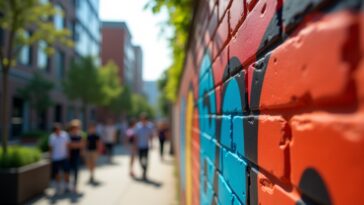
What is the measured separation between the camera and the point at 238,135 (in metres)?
1.76

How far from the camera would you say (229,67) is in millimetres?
2012

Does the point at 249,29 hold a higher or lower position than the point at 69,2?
lower

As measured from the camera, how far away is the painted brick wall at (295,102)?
0.74 metres

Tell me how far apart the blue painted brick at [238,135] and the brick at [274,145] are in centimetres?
30

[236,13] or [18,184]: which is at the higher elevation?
[236,13]

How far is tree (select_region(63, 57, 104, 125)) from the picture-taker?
105 feet

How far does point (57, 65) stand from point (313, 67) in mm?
40744

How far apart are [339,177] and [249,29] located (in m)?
0.87

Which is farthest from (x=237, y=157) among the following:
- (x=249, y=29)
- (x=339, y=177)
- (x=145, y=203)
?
(x=145, y=203)

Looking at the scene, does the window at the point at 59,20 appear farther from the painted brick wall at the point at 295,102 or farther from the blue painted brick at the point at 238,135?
the painted brick wall at the point at 295,102

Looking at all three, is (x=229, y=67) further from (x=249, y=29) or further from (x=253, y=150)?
(x=253, y=150)

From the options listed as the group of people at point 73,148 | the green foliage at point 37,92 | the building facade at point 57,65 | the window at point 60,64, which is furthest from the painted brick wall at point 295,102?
the window at point 60,64

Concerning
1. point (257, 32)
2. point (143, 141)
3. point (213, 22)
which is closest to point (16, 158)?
point (143, 141)

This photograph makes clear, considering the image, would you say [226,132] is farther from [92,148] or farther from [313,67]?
[92,148]
